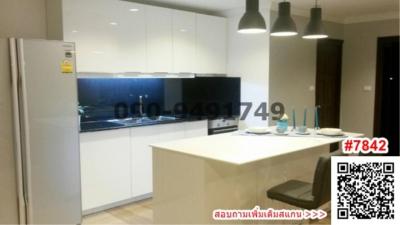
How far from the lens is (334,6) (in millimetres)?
5055

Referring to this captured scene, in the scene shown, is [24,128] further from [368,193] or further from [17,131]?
[368,193]

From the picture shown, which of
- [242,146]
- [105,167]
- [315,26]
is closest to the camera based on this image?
[242,146]

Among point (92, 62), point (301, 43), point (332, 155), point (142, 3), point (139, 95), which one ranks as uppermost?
point (142, 3)

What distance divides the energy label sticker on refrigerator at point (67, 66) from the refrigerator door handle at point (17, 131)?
1.27ft

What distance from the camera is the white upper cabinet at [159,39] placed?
4266mm

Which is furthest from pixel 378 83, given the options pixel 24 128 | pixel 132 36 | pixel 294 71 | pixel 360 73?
pixel 24 128

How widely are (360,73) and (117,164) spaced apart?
447 cm

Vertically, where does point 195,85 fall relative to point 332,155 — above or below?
above

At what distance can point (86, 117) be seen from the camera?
4180 millimetres

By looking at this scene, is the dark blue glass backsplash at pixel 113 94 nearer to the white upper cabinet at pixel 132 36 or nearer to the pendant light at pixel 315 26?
the white upper cabinet at pixel 132 36

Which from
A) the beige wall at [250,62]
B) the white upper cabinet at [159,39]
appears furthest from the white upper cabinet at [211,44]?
the white upper cabinet at [159,39]

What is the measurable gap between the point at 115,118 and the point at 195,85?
1.22 meters

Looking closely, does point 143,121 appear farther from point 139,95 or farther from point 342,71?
point 342,71

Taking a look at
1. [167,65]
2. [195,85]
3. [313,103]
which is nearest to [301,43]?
[313,103]
